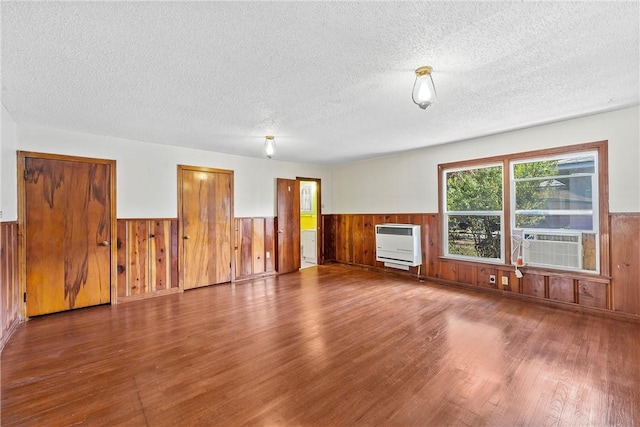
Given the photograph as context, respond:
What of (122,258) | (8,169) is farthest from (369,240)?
(8,169)

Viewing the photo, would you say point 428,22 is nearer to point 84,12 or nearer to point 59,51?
point 84,12

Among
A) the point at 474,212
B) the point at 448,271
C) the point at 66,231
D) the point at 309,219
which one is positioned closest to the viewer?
the point at 66,231

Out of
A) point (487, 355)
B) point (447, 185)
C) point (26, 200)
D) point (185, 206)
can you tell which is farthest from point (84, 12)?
point (447, 185)

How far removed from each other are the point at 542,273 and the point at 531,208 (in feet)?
2.89

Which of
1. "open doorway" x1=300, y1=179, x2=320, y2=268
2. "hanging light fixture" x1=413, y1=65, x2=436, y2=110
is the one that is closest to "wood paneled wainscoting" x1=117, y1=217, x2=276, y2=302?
"open doorway" x1=300, y1=179, x2=320, y2=268

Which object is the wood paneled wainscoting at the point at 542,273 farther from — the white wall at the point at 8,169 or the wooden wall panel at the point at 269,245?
the white wall at the point at 8,169

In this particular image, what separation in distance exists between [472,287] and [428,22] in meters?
3.98

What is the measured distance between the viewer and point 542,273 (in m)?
3.66

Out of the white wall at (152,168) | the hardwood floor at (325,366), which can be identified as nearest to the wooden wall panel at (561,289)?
the hardwood floor at (325,366)

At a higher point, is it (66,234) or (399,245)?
(66,234)

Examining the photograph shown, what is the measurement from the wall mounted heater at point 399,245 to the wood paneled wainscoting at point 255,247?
2.17 m

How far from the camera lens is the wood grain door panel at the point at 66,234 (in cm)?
328

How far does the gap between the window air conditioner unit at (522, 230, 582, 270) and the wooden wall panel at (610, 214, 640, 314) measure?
31cm

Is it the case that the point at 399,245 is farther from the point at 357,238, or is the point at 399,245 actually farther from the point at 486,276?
the point at 486,276
